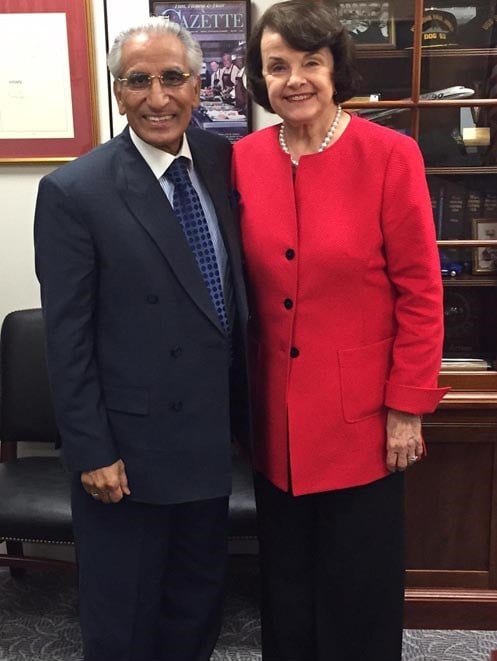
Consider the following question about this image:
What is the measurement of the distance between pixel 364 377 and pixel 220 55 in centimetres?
118

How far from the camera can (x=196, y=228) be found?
1.42 metres

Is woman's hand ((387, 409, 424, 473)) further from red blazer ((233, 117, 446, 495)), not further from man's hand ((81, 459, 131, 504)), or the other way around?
man's hand ((81, 459, 131, 504))

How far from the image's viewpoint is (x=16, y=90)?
2.20m

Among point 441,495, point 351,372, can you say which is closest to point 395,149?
point 351,372

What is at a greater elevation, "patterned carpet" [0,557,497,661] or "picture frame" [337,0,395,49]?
"picture frame" [337,0,395,49]

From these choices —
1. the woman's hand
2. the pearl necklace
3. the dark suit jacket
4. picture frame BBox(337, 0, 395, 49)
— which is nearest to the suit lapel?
the dark suit jacket

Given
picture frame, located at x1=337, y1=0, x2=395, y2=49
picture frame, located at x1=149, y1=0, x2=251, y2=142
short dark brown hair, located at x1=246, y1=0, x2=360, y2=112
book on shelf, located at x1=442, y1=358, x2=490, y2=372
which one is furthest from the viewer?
picture frame, located at x1=149, y1=0, x2=251, y2=142

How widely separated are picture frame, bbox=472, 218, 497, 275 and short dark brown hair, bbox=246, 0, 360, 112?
71 cm

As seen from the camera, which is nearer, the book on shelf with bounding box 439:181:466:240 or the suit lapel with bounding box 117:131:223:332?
the suit lapel with bounding box 117:131:223:332

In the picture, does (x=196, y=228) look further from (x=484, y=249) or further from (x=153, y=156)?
(x=484, y=249)

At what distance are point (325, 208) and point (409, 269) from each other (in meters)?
0.19

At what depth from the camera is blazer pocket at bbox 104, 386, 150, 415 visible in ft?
4.58

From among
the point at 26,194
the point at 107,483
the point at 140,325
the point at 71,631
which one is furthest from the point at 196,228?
the point at 71,631

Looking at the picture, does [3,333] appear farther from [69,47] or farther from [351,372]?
[351,372]
